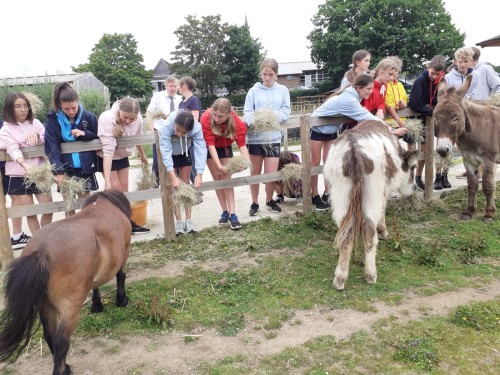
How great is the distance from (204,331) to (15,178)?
334 cm

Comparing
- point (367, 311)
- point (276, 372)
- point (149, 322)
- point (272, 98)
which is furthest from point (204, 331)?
point (272, 98)

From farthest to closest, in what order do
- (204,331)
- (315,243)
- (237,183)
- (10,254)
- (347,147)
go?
(237,183) → (315,243) → (10,254) → (347,147) → (204,331)

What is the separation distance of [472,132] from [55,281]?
5.62 meters

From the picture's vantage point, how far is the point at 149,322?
3.43 meters

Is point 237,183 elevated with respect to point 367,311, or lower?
elevated

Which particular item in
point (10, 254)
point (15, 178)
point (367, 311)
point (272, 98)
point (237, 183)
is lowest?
point (367, 311)

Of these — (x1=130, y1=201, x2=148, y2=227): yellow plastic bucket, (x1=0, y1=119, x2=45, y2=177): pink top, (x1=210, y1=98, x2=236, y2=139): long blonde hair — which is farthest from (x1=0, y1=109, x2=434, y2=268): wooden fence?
(x1=130, y1=201, x2=148, y2=227): yellow plastic bucket

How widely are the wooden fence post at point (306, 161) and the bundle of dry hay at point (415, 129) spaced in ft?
5.33

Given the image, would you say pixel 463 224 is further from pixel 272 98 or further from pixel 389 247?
pixel 272 98

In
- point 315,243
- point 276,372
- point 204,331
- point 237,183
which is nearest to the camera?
point 276,372

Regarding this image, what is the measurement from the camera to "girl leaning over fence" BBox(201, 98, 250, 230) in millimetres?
5172

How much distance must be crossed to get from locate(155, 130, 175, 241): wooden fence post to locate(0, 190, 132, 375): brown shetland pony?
2.18 m

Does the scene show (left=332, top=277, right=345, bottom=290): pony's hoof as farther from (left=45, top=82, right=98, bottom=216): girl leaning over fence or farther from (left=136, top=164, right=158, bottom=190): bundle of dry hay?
(left=45, top=82, right=98, bottom=216): girl leaning over fence

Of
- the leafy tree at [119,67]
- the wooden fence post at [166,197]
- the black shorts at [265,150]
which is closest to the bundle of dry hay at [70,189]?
the wooden fence post at [166,197]
